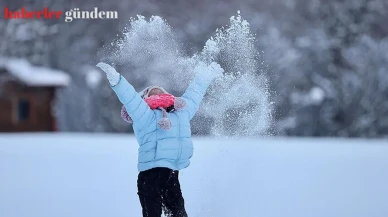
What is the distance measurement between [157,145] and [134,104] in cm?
28

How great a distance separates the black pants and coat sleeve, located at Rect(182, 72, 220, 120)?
1.57 ft

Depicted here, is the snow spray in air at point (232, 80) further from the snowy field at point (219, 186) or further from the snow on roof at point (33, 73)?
the snow on roof at point (33, 73)

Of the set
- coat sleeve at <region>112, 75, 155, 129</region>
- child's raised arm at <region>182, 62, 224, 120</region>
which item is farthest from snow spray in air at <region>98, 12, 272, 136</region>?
coat sleeve at <region>112, 75, 155, 129</region>

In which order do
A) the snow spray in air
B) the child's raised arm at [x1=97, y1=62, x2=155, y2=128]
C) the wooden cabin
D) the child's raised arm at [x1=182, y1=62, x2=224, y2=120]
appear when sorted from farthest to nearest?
the wooden cabin
the snow spray in air
the child's raised arm at [x1=182, y1=62, x2=224, y2=120]
the child's raised arm at [x1=97, y1=62, x2=155, y2=128]

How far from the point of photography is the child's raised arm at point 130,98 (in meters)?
3.33

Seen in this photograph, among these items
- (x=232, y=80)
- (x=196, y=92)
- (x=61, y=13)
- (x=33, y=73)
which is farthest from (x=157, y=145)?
(x=33, y=73)

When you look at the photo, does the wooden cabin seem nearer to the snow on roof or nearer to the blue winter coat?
the snow on roof

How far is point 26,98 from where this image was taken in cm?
2025

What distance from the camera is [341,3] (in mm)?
21406

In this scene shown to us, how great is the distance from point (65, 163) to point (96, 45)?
45.5 ft

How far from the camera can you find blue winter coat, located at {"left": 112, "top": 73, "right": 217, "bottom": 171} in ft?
11.2

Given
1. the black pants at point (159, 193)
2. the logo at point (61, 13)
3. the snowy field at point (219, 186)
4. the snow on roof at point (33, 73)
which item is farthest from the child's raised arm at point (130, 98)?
the snow on roof at point (33, 73)

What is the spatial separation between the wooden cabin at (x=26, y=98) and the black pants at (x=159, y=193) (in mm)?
17354

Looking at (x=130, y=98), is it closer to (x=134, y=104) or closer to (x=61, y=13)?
(x=134, y=104)
